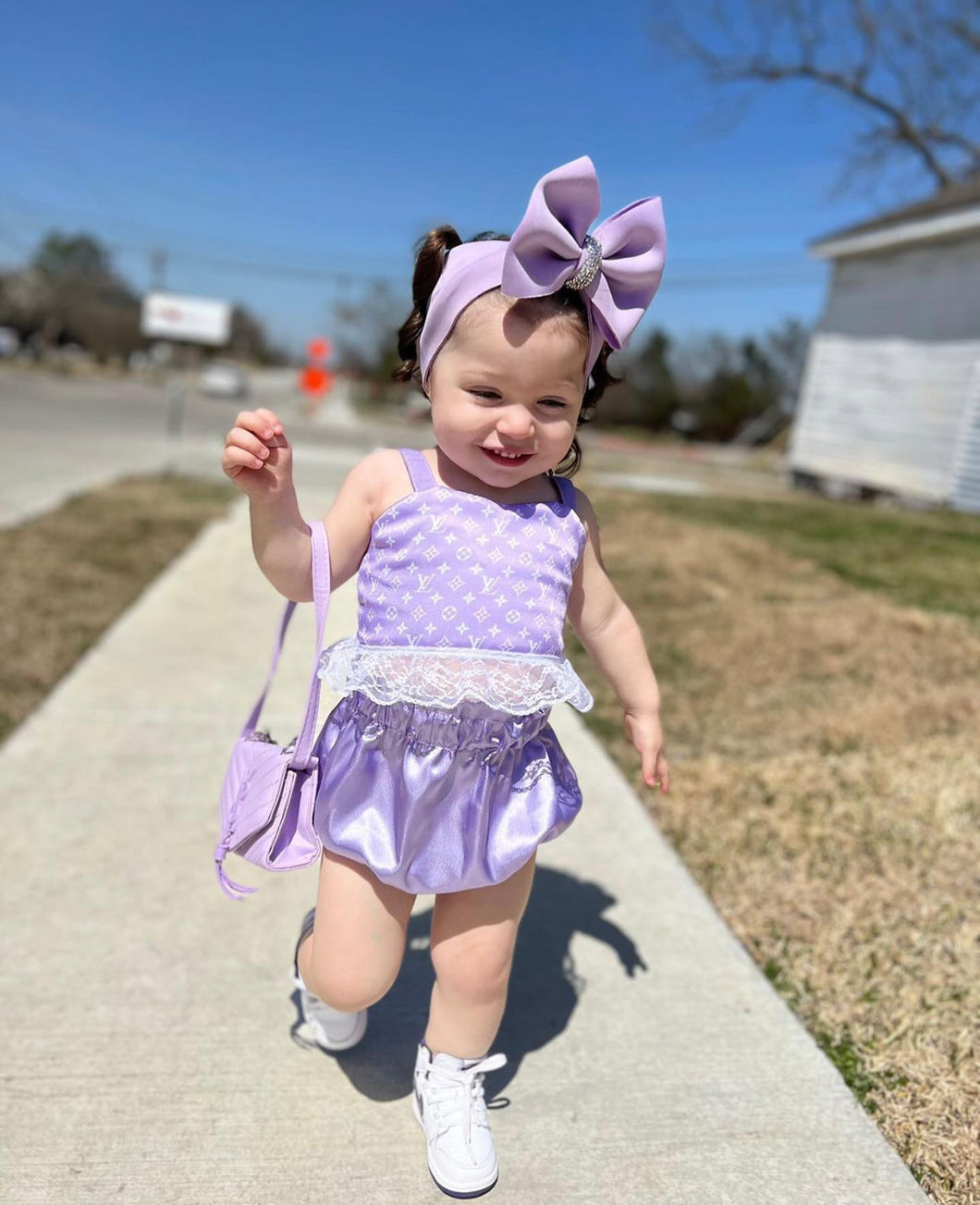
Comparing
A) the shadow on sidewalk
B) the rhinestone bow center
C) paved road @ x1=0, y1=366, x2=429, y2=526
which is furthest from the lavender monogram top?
paved road @ x1=0, y1=366, x2=429, y2=526

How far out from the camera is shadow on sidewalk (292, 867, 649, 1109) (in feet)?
6.59

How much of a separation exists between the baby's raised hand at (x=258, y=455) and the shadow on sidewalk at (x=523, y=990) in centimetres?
Result: 116

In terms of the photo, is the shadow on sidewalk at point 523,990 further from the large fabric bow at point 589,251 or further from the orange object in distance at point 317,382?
the orange object in distance at point 317,382

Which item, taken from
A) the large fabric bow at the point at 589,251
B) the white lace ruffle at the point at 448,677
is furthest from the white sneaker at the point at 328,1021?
the large fabric bow at the point at 589,251

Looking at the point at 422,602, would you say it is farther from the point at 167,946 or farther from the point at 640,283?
the point at 167,946

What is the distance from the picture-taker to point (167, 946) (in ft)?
7.72

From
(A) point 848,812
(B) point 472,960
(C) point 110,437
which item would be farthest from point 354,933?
(C) point 110,437

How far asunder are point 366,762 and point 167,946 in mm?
969

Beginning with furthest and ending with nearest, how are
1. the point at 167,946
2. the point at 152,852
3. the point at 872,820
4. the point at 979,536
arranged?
the point at 979,536
the point at 872,820
the point at 152,852
the point at 167,946

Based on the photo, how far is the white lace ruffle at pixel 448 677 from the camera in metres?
1.69

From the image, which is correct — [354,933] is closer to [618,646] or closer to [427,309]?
[618,646]

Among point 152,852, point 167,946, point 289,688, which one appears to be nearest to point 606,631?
point 167,946

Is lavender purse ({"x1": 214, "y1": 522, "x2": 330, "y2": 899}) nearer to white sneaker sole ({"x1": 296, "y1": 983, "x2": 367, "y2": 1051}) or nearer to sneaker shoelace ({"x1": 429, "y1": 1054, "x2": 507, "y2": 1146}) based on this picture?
white sneaker sole ({"x1": 296, "y1": 983, "x2": 367, "y2": 1051})

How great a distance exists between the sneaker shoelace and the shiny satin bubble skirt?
35 centimetres
